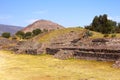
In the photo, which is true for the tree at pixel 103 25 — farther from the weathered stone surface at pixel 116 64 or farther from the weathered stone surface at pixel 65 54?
the weathered stone surface at pixel 116 64

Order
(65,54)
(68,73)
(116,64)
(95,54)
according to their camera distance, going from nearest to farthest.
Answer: (68,73)
(116,64)
(95,54)
(65,54)

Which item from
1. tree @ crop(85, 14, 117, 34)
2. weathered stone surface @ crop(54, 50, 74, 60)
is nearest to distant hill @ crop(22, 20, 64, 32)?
tree @ crop(85, 14, 117, 34)

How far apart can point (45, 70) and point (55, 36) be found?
3642cm

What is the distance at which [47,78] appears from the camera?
2834 cm

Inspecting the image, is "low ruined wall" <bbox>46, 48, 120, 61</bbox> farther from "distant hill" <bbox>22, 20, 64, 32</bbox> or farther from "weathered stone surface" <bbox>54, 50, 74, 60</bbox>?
"distant hill" <bbox>22, 20, 64, 32</bbox>

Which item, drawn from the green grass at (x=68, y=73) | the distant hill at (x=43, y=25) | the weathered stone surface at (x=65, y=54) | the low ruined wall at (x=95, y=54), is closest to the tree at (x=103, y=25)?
the low ruined wall at (x=95, y=54)

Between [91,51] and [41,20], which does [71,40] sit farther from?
[41,20]

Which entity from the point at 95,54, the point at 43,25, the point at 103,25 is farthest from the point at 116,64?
the point at 43,25

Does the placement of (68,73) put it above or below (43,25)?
below

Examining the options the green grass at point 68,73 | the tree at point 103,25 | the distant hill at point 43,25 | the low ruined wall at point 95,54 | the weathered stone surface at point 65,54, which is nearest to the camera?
the green grass at point 68,73

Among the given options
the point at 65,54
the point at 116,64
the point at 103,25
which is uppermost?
the point at 103,25

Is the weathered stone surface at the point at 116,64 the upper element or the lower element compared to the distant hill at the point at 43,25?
lower

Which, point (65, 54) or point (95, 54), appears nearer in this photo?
point (95, 54)

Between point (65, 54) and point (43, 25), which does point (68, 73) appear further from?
point (43, 25)
